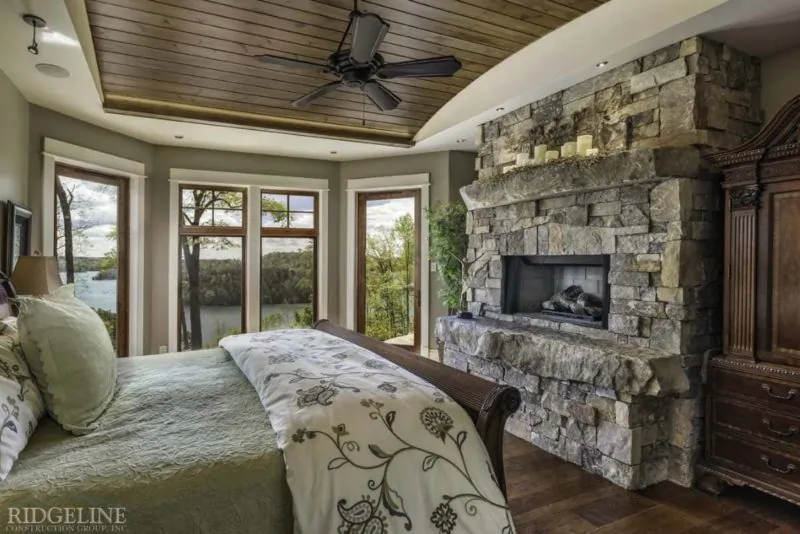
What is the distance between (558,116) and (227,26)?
8.33 feet

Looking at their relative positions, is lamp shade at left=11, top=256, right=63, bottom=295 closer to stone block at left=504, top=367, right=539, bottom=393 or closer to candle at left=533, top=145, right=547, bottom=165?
stone block at left=504, top=367, right=539, bottom=393

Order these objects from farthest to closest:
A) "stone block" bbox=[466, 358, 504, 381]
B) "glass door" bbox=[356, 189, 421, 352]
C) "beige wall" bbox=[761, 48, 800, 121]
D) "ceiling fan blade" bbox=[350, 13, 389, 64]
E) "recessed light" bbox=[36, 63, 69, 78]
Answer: "glass door" bbox=[356, 189, 421, 352], "stone block" bbox=[466, 358, 504, 381], "recessed light" bbox=[36, 63, 69, 78], "beige wall" bbox=[761, 48, 800, 121], "ceiling fan blade" bbox=[350, 13, 389, 64]

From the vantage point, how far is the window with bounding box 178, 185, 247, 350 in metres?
5.51

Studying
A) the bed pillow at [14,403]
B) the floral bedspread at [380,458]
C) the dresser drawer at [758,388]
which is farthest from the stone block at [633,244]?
the bed pillow at [14,403]

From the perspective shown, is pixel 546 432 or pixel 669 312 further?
pixel 546 432

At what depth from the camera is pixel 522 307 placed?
4.17m

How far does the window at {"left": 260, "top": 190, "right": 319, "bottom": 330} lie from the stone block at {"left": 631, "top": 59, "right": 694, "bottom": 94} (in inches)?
159

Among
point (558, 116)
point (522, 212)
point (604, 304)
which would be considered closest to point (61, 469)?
point (604, 304)

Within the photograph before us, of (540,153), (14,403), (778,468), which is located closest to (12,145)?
(14,403)

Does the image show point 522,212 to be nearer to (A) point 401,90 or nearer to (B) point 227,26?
(A) point 401,90

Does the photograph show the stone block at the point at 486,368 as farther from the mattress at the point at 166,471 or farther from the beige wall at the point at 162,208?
the beige wall at the point at 162,208

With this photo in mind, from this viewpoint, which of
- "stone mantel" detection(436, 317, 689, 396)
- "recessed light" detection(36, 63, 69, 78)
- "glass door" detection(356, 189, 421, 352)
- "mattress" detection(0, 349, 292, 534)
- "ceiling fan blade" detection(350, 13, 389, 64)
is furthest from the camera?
"glass door" detection(356, 189, 421, 352)

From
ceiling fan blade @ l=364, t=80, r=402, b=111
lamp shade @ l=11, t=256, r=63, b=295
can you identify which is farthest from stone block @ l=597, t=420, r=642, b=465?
lamp shade @ l=11, t=256, r=63, b=295

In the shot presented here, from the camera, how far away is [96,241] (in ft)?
15.4
